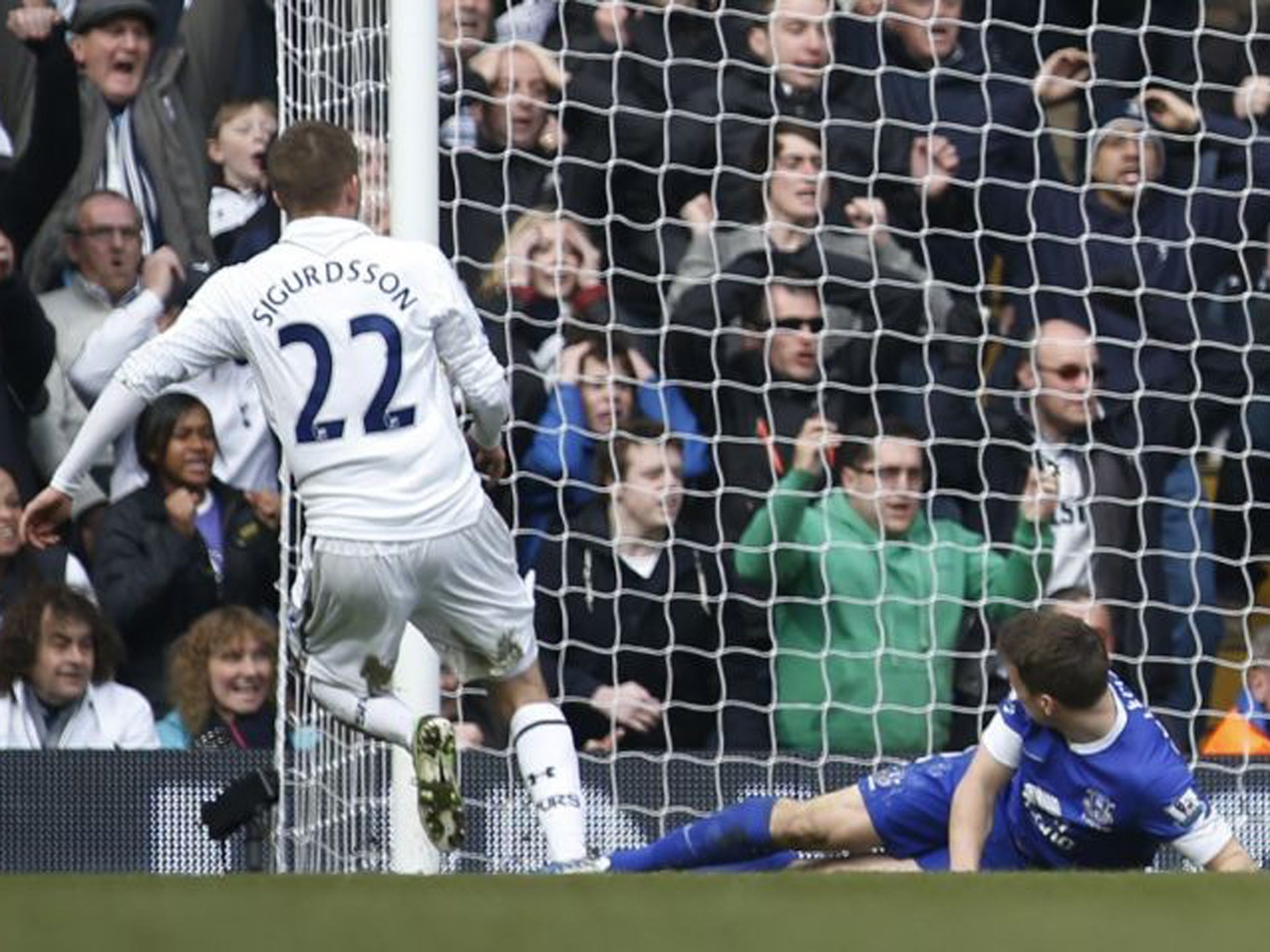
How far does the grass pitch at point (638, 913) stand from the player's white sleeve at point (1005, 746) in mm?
2767

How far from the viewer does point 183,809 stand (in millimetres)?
7496

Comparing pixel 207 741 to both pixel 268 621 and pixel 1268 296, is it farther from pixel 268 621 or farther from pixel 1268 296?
pixel 1268 296

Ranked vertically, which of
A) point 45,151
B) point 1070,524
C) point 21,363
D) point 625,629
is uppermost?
point 45,151

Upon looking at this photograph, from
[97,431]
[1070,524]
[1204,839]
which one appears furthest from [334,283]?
[1070,524]

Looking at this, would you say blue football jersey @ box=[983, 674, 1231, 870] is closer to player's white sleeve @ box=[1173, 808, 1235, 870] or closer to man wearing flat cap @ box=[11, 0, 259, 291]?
player's white sleeve @ box=[1173, 808, 1235, 870]

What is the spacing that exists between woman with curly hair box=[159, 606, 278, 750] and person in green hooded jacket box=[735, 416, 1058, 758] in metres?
1.28

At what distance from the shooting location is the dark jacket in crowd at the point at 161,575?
26.9ft

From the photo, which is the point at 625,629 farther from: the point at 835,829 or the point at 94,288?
the point at 94,288

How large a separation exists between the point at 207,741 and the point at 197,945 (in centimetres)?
444

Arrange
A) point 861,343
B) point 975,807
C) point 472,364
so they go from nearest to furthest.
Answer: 1. point 472,364
2. point 975,807
3. point 861,343

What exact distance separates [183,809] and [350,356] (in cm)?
167

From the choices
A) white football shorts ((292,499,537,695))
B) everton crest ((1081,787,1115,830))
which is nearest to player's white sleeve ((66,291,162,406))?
white football shorts ((292,499,537,695))

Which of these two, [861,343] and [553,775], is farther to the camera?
[861,343]

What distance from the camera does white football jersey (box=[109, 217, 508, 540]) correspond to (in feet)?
20.5
